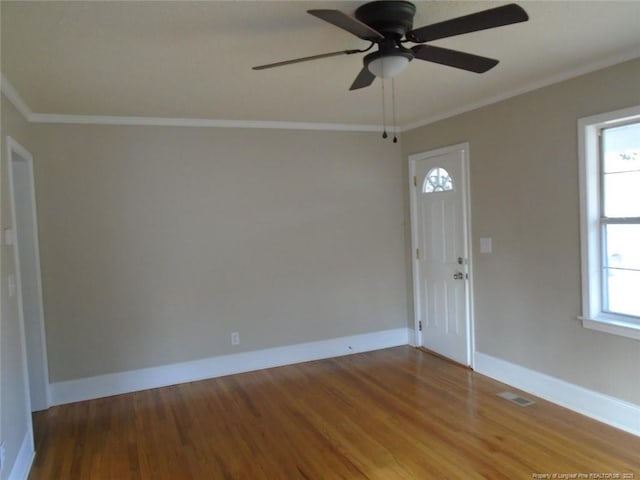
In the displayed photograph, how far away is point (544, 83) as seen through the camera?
3.29 metres

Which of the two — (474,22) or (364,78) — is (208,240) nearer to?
(364,78)

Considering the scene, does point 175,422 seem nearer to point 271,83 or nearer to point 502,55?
point 271,83

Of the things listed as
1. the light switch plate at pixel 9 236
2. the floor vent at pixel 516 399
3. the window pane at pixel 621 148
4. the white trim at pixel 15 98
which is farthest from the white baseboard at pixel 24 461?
the window pane at pixel 621 148

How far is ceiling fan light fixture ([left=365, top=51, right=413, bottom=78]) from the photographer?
2004 millimetres

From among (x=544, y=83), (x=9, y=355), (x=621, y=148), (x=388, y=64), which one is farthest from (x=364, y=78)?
(x=9, y=355)

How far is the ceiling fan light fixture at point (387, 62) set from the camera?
6.57 ft

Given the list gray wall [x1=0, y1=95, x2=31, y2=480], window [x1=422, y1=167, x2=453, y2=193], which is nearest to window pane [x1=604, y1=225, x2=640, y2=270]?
window [x1=422, y1=167, x2=453, y2=193]

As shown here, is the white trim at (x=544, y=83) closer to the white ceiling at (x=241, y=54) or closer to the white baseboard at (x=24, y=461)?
the white ceiling at (x=241, y=54)

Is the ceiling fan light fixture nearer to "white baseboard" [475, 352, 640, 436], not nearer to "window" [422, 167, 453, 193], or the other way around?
"window" [422, 167, 453, 193]

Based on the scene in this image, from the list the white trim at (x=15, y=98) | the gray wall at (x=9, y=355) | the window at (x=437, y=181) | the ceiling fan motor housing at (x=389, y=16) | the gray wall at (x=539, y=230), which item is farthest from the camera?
the window at (x=437, y=181)

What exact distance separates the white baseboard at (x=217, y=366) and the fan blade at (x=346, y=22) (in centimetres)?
333

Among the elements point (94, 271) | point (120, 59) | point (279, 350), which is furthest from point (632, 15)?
point (94, 271)

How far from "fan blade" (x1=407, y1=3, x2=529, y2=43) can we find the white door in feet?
7.62

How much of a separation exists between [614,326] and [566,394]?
687mm
